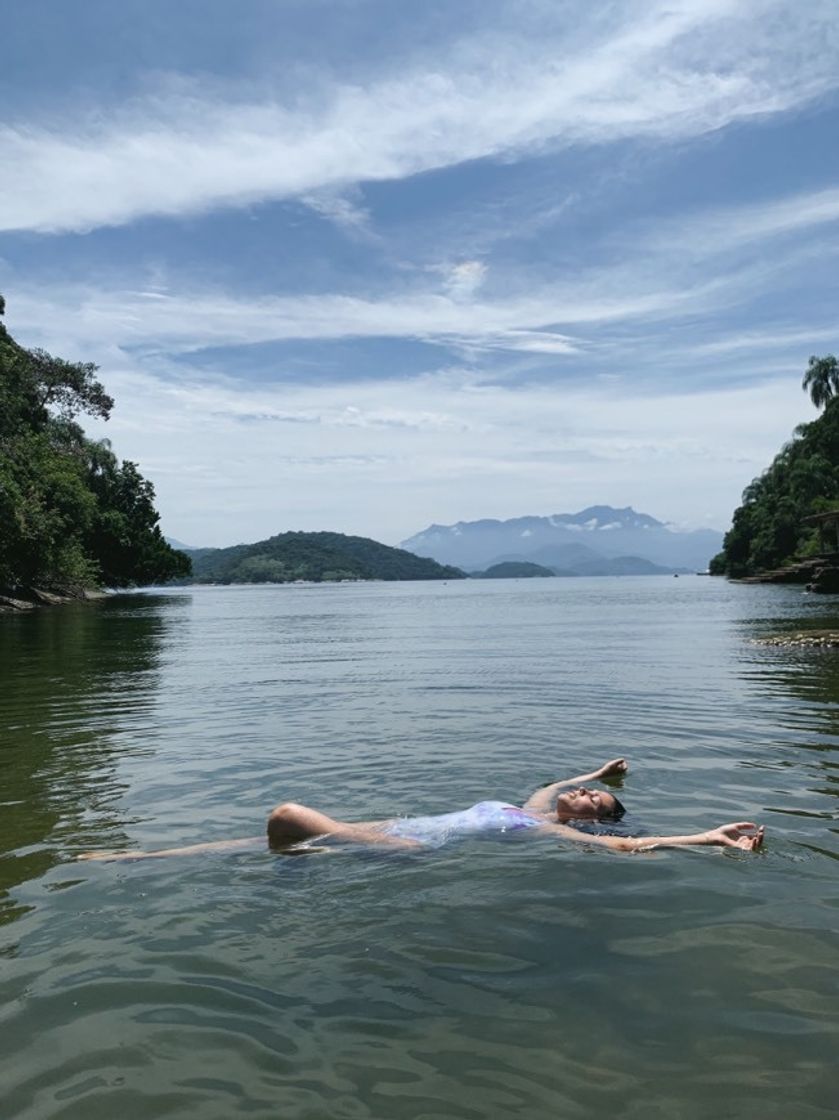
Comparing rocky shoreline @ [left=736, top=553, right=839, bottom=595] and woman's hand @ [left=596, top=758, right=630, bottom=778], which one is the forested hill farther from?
woman's hand @ [left=596, top=758, right=630, bottom=778]

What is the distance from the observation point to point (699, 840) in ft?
24.7

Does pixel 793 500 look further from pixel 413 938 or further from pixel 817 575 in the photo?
pixel 413 938

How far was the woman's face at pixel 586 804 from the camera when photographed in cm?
825

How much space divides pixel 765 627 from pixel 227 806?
30.8 meters

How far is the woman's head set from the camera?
825 centimetres

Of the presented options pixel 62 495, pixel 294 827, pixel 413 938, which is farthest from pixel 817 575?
pixel 413 938

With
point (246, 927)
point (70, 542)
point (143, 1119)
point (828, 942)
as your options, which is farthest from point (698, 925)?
point (70, 542)

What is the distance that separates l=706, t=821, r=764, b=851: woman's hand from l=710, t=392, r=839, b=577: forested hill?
89920 mm

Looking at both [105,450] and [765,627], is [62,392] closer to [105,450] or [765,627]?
[105,450]

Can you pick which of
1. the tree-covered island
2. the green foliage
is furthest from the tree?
the green foliage

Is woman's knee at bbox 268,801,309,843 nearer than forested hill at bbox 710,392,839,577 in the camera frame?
Yes

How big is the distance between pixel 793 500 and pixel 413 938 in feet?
363

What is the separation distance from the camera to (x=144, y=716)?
16.2 meters

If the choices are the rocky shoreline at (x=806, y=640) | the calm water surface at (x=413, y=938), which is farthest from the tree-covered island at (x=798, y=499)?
the calm water surface at (x=413, y=938)
